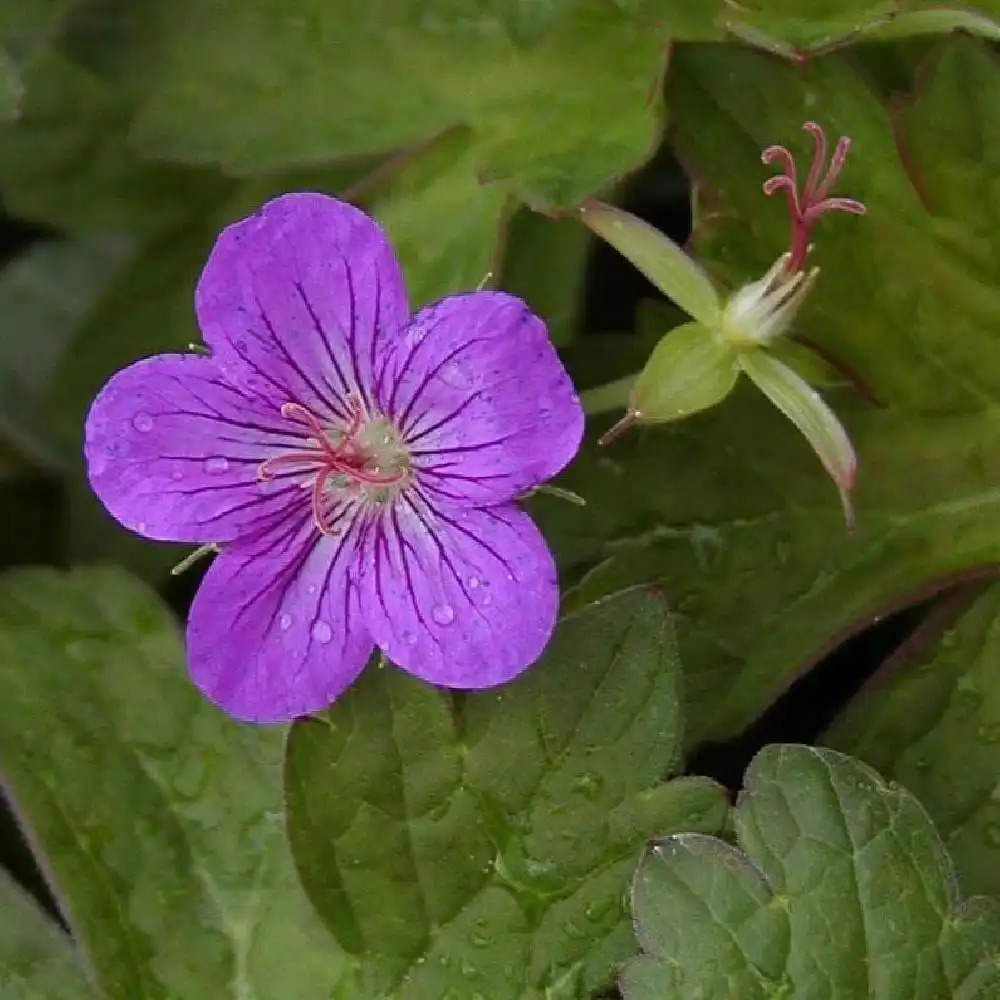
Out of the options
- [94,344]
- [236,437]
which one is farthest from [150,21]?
[236,437]

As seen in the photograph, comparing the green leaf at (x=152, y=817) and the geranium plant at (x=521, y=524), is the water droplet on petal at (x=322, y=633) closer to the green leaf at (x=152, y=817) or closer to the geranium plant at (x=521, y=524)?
the geranium plant at (x=521, y=524)

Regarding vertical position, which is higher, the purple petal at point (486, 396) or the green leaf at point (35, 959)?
the purple petal at point (486, 396)

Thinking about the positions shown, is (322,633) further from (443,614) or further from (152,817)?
(152,817)

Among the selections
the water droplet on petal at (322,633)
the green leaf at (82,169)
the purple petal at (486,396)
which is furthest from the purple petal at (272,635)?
the green leaf at (82,169)

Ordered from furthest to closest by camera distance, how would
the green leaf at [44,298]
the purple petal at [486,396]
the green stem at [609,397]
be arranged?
the green leaf at [44,298]
the green stem at [609,397]
the purple petal at [486,396]

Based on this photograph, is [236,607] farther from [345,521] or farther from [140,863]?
[140,863]

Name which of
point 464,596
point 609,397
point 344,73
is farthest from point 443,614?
point 344,73

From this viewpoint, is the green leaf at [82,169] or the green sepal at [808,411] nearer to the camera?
the green sepal at [808,411]

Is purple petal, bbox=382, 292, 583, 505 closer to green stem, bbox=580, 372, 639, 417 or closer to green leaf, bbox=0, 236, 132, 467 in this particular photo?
green stem, bbox=580, 372, 639, 417
